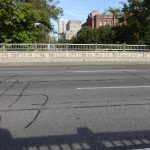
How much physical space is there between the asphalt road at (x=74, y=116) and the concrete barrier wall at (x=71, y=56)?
1313 cm

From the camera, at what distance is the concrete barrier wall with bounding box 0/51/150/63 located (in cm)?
2522

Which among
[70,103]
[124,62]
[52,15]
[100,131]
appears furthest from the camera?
[52,15]

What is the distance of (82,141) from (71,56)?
2001 cm

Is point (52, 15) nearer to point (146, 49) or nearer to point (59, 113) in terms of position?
point (146, 49)

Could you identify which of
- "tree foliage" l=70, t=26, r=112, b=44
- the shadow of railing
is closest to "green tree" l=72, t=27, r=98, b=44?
"tree foliage" l=70, t=26, r=112, b=44

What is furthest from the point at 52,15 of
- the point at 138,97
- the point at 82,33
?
the point at 82,33

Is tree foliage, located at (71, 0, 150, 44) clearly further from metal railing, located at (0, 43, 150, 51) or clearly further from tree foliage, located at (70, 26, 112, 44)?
tree foliage, located at (70, 26, 112, 44)

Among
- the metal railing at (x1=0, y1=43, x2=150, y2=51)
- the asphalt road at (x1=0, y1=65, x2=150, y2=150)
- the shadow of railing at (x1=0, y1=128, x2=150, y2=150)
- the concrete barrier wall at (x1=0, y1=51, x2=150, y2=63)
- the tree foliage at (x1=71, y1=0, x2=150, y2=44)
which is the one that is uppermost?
the tree foliage at (x1=71, y1=0, x2=150, y2=44)

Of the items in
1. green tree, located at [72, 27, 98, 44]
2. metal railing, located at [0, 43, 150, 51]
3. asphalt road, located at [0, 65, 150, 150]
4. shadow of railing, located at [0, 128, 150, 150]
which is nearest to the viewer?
shadow of railing, located at [0, 128, 150, 150]

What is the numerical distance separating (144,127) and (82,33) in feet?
340

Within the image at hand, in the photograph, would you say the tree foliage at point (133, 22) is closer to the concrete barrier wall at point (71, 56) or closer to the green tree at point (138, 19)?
the green tree at point (138, 19)

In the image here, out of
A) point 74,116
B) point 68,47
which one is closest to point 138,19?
point 68,47

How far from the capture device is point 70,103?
30.0 feet

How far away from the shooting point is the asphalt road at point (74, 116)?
6.11 metres
